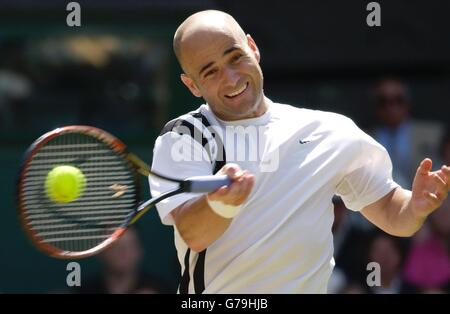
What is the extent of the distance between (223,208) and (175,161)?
0.36m

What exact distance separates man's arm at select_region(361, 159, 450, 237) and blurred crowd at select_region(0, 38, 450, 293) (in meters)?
2.94

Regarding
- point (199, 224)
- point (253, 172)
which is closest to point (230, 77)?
point (253, 172)

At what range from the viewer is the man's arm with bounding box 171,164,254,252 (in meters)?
3.89

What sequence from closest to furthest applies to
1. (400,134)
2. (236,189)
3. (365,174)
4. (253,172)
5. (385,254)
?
1. (236,189)
2. (253,172)
3. (365,174)
4. (385,254)
5. (400,134)

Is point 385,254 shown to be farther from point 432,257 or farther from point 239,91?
point 239,91

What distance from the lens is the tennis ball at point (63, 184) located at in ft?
13.7

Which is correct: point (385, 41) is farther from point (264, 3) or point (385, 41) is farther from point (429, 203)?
point (429, 203)

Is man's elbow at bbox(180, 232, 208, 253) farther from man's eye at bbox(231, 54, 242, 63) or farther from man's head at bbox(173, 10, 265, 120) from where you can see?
man's eye at bbox(231, 54, 242, 63)

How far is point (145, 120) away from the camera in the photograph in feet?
28.0

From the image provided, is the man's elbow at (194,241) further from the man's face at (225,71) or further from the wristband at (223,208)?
the man's face at (225,71)

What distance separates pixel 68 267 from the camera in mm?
8094

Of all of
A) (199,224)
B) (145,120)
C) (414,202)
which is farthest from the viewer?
(145,120)

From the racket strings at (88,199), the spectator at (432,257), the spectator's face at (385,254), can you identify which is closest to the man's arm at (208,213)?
the racket strings at (88,199)
